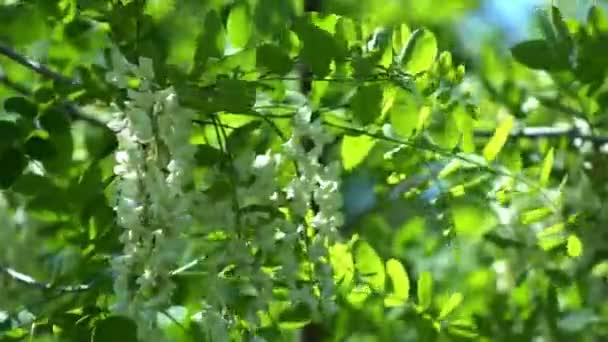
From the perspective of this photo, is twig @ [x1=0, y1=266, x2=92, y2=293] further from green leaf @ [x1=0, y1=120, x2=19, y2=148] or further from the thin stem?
the thin stem

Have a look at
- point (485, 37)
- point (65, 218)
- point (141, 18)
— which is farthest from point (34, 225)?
point (485, 37)

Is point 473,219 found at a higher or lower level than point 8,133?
lower

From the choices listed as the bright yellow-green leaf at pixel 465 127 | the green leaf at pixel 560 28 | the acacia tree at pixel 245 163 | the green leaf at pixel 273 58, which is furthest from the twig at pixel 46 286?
the green leaf at pixel 560 28

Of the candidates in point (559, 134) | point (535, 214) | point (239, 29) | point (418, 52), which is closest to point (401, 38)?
point (418, 52)

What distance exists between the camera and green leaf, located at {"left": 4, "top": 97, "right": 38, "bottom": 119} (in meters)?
1.04

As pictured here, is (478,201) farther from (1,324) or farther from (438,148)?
(1,324)

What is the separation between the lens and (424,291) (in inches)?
40.4

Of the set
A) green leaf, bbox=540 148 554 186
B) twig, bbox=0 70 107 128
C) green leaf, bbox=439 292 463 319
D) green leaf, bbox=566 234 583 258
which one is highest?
twig, bbox=0 70 107 128

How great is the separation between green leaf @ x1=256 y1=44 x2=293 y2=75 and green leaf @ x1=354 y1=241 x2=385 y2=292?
0.59 ft

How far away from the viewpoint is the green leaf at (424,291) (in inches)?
40.3

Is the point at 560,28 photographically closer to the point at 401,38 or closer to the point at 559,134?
the point at 401,38

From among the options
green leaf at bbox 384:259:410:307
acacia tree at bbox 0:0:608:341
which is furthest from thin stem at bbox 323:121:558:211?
green leaf at bbox 384:259:410:307

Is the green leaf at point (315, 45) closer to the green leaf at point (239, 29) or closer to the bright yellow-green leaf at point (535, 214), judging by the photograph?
the green leaf at point (239, 29)

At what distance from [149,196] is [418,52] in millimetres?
258
